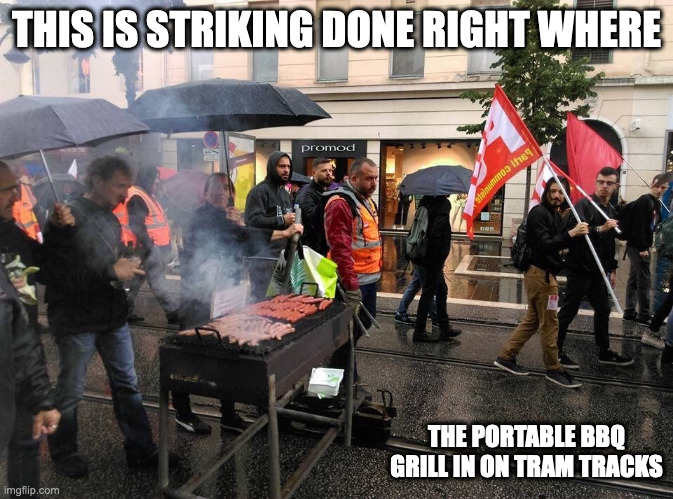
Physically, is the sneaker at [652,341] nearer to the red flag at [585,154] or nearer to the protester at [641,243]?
the protester at [641,243]

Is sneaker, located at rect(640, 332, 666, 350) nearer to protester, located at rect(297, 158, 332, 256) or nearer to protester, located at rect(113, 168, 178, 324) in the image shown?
protester, located at rect(297, 158, 332, 256)

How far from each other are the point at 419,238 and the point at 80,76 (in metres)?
10.7

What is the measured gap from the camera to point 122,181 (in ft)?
9.68

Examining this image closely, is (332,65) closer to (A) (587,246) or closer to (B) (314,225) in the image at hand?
(B) (314,225)

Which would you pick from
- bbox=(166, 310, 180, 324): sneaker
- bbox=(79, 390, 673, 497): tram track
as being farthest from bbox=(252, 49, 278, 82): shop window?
bbox=(79, 390, 673, 497): tram track

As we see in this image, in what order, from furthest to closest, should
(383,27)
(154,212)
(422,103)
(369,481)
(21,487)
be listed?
1. (422,103)
2. (383,27)
3. (154,212)
4. (369,481)
5. (21,487)

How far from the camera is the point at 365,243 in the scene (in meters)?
4.20

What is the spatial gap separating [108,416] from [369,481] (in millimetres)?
2110

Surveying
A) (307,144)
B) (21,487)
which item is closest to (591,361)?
(21,487)

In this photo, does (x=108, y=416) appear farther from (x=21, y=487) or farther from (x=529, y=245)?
(x=529, y=245)

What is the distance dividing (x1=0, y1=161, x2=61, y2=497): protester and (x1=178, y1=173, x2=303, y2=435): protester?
1.42m

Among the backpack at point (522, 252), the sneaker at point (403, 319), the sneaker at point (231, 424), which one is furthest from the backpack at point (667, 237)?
the sneaker at point (231, 424)

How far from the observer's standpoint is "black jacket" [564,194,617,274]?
474 centimetres

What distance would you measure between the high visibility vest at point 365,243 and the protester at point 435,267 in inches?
56.4
